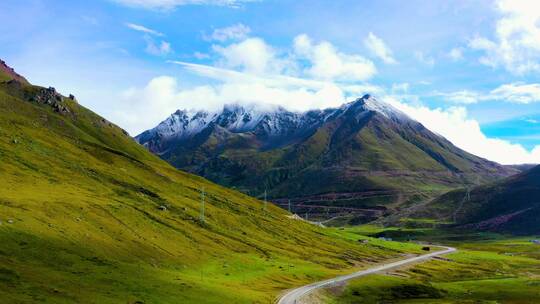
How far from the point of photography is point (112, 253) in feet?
328

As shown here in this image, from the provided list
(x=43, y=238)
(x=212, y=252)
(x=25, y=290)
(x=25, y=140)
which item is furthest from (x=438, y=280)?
(x=25, y=140)

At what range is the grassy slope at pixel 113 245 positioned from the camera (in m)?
73.8

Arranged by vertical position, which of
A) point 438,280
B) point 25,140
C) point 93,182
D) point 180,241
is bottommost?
point 438,280

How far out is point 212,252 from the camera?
141000mm

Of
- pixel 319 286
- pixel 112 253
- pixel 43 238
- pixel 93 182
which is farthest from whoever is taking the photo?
pixel 93 182

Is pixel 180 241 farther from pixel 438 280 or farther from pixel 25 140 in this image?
pixel 438 280

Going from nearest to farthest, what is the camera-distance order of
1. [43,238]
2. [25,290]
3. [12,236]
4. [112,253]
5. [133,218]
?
[25,290] < [12,236] < [43,238] < [112,253] < [133,218]

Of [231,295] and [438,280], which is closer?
[231,295]

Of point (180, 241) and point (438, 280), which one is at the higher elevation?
point (180, 241)

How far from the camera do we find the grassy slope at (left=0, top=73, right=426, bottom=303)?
242 feet

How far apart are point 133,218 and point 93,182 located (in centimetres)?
3998

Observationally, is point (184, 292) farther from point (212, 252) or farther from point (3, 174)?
point (3, 174)

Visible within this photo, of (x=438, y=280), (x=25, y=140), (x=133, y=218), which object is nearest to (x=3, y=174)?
(x=133, y=218)

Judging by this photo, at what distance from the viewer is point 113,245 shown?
10575cm
